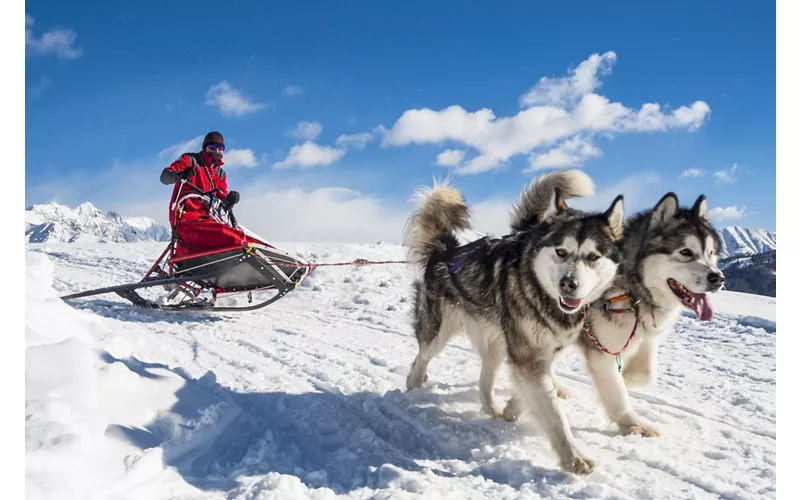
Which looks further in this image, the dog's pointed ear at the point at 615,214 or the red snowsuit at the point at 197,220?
the red snowsuit at the point at 197,220

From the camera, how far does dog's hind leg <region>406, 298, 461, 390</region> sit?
389 cm

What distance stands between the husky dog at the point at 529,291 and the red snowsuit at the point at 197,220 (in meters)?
2.96

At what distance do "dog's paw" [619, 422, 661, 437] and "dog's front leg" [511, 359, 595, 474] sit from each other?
0.64 m

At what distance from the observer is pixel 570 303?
2.84 metres

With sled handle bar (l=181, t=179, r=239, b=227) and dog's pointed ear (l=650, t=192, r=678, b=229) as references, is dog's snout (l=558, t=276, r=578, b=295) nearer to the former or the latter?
dog's pointed ear (l=650, t=192, r=678, b=229)

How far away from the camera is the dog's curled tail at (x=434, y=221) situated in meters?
4.32

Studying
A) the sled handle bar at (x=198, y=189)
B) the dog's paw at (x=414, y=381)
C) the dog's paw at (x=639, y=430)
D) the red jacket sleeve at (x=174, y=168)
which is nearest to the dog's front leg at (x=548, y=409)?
the dog's paw at (x=639, y=430)

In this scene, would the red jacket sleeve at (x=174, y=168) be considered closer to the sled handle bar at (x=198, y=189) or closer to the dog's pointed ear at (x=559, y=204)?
the sled handle bar at (x=198, y=189)

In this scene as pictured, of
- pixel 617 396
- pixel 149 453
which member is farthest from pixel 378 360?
pixel 149 453

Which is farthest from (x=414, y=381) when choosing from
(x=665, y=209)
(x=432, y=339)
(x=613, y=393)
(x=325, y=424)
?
(x=665, y=209)

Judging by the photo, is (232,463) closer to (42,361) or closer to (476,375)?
(42,361)

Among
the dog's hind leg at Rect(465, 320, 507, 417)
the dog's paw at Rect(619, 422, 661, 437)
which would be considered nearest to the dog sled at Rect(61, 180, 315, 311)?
the dog's hind leg at Rect(465, 320, 507, 417)

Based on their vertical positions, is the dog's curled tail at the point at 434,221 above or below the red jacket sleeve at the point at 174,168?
below

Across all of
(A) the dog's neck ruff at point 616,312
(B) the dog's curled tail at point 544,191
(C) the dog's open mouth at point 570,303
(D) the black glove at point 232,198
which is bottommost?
(A) the dog's neck ruff at point 616,312
